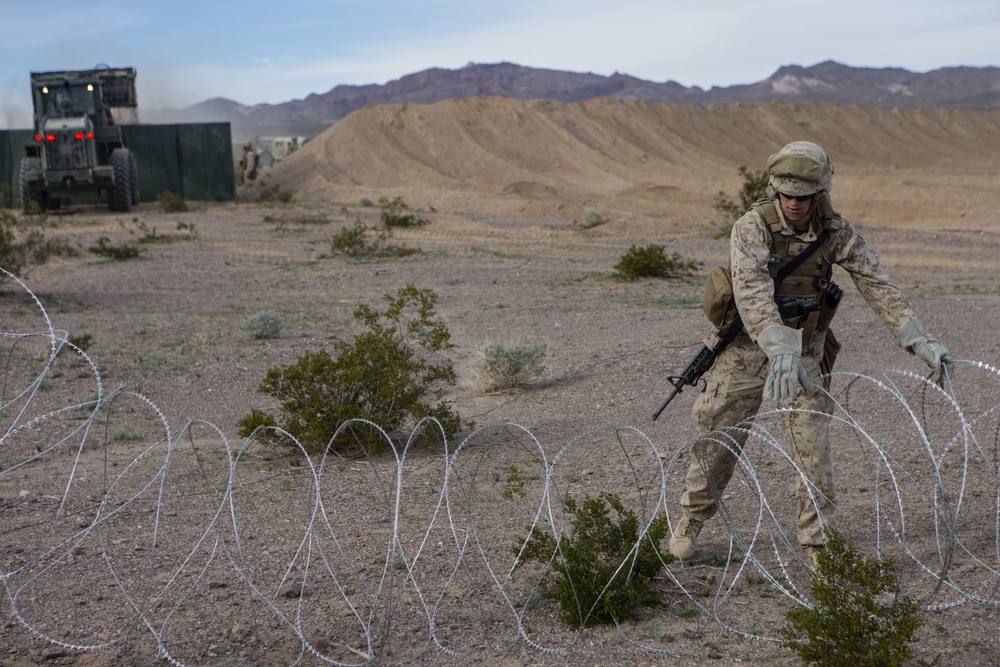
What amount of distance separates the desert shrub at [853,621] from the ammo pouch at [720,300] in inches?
49.3

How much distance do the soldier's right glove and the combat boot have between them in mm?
884

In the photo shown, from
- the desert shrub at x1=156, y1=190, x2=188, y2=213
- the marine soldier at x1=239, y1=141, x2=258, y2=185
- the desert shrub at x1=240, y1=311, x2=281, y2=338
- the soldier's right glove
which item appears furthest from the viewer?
the marine soldier at x1=239, y1=141, x2=258, y2=185

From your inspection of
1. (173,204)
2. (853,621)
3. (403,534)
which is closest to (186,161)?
(173,204)

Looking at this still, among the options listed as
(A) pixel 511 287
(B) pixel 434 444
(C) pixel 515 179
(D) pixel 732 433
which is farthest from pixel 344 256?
(C) pixel 515 179

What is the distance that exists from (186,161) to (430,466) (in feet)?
78.2

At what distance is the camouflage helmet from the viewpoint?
396 cm

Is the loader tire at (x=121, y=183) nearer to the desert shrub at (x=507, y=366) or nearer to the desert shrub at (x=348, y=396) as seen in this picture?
the desert shrub at (x=507, y=366)

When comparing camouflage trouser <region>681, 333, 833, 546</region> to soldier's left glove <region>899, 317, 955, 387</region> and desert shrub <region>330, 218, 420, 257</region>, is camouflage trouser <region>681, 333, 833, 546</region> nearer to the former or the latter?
soldier's left glove <region>899, 317, 955, 387</region>

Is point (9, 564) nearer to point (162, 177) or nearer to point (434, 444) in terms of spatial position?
point (434, 444)

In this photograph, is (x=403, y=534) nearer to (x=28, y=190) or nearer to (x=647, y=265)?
(x=647, y=265)

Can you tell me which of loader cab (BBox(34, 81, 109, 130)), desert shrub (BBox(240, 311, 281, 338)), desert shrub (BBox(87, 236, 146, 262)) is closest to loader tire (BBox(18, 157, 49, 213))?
loader cab (BBox(34, 81, 109, 130))

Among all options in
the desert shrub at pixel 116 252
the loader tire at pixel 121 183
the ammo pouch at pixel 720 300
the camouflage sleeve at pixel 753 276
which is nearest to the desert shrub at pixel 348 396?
the ammo pouch at pixel 720 300

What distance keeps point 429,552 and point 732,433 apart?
152 centimetres

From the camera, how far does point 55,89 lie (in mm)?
22953
